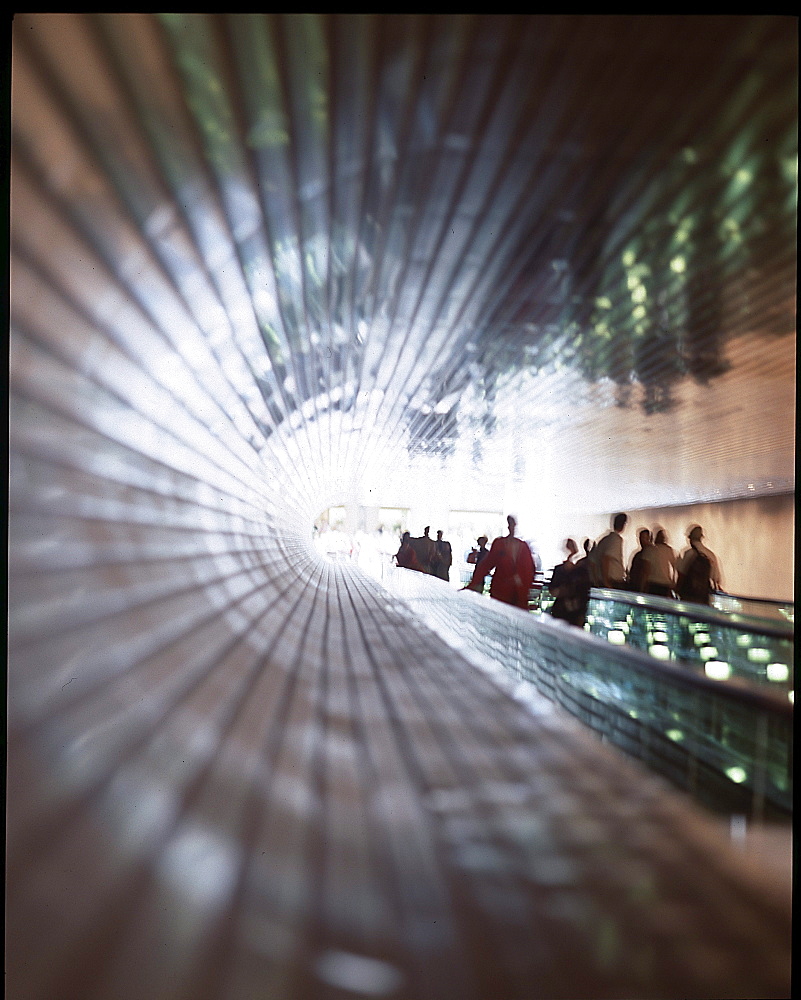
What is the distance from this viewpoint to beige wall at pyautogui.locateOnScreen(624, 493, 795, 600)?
14.1 metres

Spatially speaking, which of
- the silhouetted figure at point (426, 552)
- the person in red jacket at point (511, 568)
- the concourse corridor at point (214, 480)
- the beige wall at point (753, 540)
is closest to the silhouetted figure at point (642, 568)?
the person in red jacket at point (511, 568)

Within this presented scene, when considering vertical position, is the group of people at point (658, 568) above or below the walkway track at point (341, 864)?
above

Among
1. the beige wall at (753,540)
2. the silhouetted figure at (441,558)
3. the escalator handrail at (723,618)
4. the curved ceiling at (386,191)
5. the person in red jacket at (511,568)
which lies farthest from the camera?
the beige wall at (753,540)

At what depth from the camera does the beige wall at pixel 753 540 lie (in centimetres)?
1412

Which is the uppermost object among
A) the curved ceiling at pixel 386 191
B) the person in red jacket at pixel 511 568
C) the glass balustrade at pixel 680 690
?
the curved ceiling at pixel 386 191

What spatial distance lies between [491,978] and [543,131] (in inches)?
113

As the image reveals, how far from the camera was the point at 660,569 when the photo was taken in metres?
7.44

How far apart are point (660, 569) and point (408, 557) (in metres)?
6.01

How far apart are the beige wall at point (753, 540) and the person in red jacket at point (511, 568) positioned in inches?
362

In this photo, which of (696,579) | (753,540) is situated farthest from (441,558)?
(753,540)

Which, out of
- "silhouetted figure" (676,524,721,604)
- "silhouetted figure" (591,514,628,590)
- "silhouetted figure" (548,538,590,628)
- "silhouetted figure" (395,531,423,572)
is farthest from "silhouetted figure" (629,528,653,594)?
"silhouetted figure" (395,531,423,572)

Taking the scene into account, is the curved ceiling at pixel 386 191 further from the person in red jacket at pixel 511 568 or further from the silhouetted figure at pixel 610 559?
the silhouetted figure at pixel 610 559

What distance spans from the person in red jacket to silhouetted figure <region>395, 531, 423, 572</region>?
537 cm

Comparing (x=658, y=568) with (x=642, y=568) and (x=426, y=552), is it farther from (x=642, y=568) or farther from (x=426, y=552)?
(x=426, y=552)
